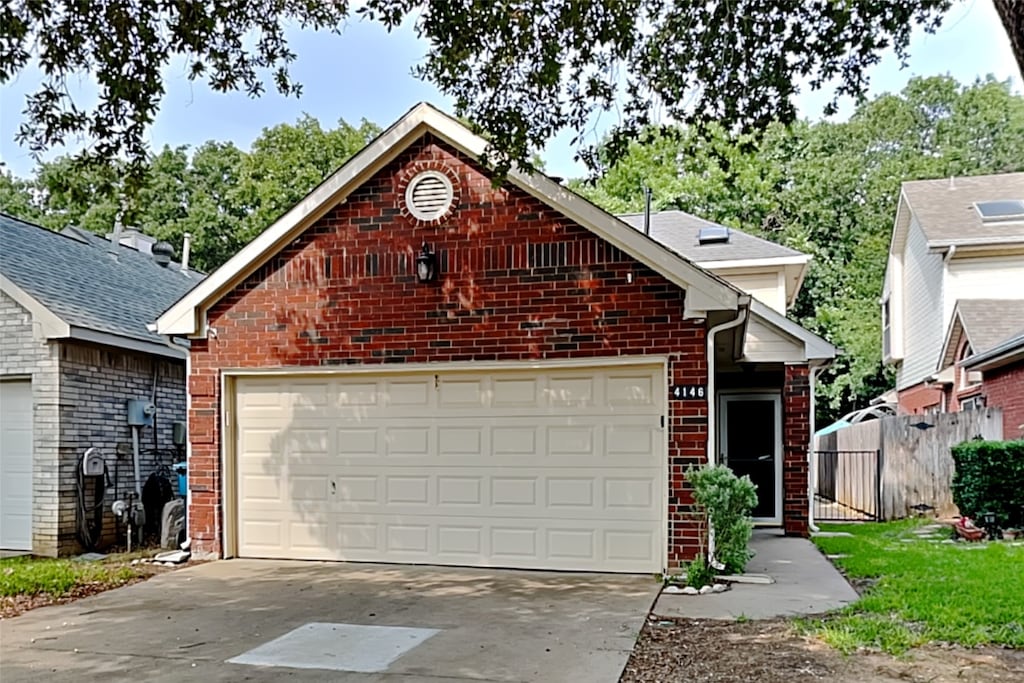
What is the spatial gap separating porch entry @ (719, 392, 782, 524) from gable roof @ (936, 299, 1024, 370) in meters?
5.14

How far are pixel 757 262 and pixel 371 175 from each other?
8.35 meters

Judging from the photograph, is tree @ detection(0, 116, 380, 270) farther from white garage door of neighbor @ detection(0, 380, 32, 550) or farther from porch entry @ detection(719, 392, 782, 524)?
porch entry @ detection(719, 392, 782, 524)

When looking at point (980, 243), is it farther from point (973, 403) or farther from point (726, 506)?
point (726, 506)

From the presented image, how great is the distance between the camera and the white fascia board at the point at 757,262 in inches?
598

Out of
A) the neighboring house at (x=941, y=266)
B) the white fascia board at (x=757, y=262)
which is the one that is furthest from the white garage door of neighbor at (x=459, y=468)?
the neighboring house at (x=941, y=266)

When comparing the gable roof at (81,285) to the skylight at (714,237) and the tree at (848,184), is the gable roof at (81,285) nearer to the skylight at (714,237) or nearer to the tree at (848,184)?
the skylight at (714,237)

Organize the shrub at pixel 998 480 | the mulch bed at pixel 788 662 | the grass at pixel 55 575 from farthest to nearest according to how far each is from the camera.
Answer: the shrub at pixel 998 480 → the grass at pixel 55 575 → the mulch bed at pixel 788 662

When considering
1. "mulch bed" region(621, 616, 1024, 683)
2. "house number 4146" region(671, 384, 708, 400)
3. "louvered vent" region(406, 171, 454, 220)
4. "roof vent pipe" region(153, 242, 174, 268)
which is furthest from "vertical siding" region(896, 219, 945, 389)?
"roof vent pipe" region(153, 242, 174, 268)

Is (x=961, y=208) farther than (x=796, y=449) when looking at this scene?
Yes

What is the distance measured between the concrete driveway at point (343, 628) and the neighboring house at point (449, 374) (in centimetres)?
67

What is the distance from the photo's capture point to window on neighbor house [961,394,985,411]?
15.8 metres

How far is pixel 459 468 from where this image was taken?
9.22 m

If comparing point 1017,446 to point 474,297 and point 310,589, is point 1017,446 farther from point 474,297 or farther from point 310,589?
point 310,589

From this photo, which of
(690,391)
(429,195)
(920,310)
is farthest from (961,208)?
(429,195)
